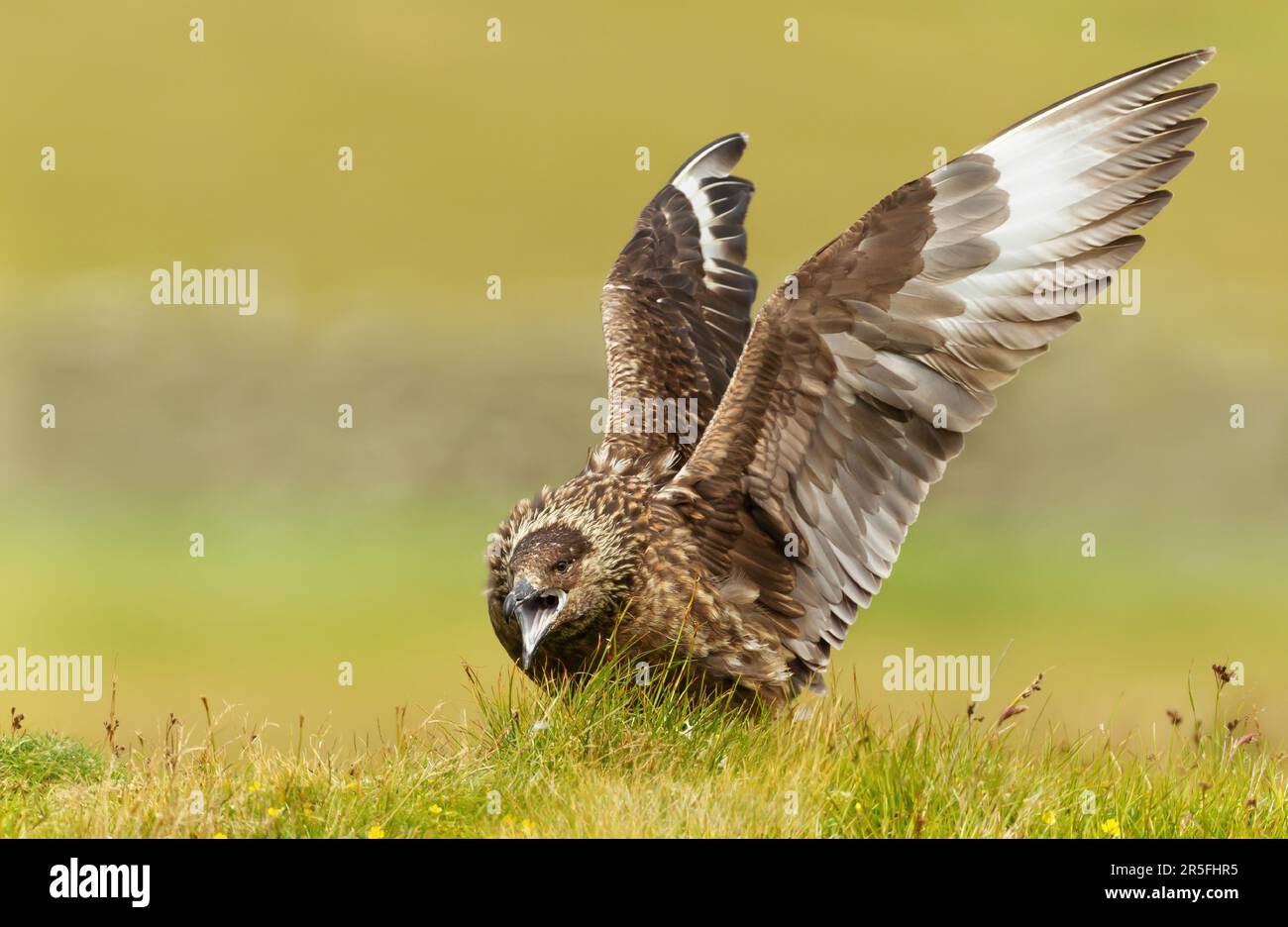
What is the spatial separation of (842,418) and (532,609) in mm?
1756

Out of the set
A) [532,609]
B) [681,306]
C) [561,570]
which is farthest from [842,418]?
[681,306]

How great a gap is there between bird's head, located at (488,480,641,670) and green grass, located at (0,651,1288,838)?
312 millimetres

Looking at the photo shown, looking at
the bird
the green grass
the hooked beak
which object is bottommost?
the green grass

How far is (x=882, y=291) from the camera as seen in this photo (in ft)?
19.1

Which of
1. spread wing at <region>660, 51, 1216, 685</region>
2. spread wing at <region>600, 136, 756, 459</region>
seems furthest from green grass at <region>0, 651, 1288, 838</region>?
spread wing at <region>600, 136, 756, 459</region>

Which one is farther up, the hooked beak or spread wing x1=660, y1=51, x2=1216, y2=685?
spread wing x1=660, y1=51, x2=1216, y2=685

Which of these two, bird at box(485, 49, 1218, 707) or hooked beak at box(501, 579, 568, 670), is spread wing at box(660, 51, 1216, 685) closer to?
bird at box(485, 49, 1218, 707)

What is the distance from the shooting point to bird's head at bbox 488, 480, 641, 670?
18.4 ft

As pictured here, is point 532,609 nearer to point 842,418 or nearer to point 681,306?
point 842,418

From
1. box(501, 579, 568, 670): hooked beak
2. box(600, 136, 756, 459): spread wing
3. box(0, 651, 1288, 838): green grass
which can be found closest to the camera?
box(0, 651, 1288, 838): green grass

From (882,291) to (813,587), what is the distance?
1.53 meters

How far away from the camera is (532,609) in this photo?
560 centimetres
